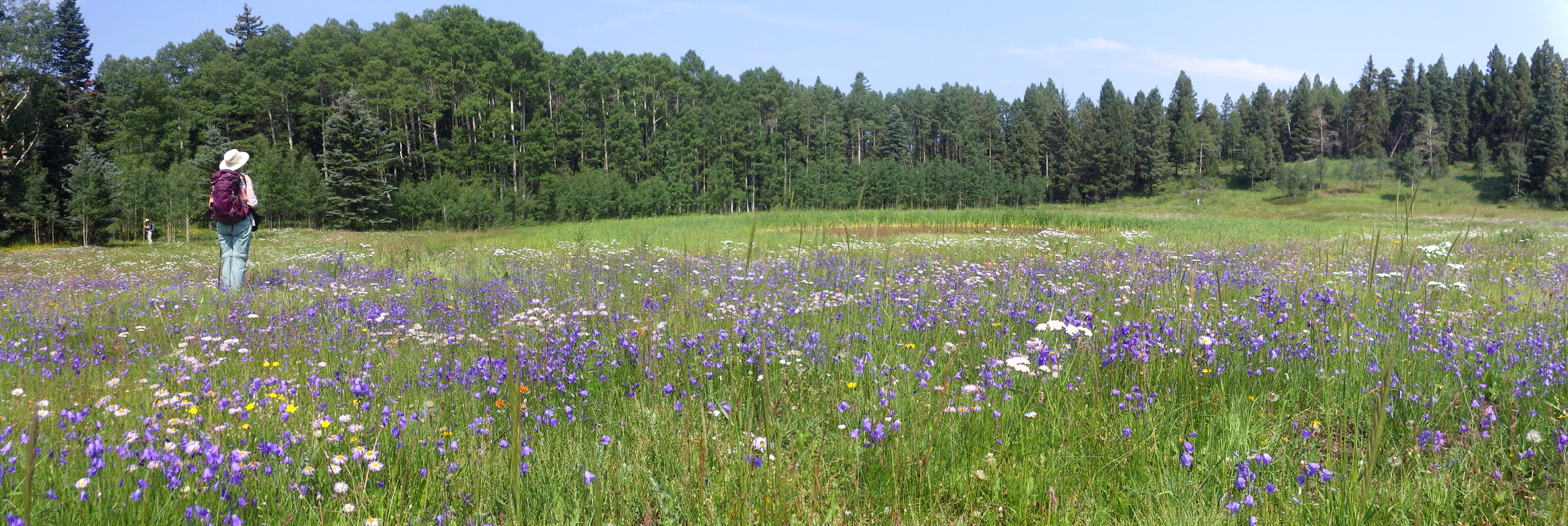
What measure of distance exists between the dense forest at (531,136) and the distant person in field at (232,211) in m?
14.5

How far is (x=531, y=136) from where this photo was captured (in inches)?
1847

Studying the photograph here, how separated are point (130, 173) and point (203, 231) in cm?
591

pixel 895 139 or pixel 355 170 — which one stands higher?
pixel 895 139

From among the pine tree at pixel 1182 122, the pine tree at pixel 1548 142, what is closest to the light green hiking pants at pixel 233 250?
the pine tree at pixel 1548 142

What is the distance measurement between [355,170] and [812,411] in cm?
4477

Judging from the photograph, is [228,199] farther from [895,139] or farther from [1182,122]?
[1182,122]

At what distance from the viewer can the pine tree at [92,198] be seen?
24.3m

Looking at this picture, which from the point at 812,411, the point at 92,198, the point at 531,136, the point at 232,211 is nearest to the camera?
the point at 812,411

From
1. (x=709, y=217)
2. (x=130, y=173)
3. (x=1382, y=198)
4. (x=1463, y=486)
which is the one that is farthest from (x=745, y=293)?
(x=1382, y=198)

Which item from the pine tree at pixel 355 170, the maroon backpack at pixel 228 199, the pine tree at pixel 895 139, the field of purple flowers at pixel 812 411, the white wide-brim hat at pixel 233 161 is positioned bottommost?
the field of purple flowers at pixel 812 411

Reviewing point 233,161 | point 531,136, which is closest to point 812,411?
point 233,161

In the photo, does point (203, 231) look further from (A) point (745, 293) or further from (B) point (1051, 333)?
(B) point (1051, 333)

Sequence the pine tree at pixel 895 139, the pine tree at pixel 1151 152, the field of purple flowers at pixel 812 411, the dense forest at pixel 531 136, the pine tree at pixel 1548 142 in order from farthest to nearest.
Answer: the pine tree at pixel 895 139 < the pine tree at pixel 1151 152 < the pine tree at pixel 1548 142 < the dense forest at pixel 531 136 < the field of purple flowers at pixel 812 411

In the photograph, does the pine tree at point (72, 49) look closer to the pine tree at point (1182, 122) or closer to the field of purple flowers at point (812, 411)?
the field of purple flowers at point (812, 411)
